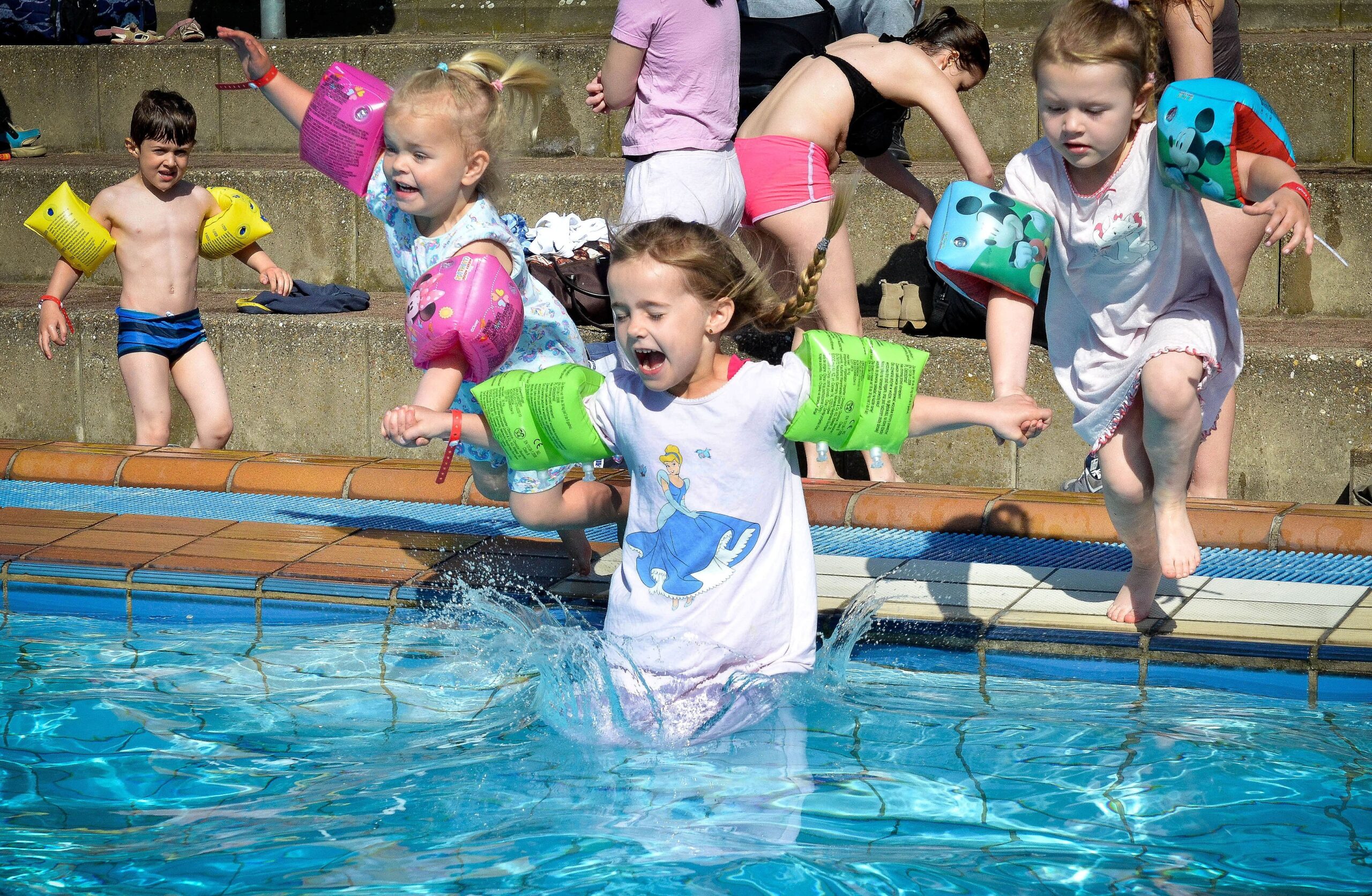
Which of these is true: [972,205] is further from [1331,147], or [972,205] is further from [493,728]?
[1331,147]

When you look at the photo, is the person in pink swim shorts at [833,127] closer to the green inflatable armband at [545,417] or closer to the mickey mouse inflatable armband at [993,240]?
the mickey mouse inflatable armband at [993,240]

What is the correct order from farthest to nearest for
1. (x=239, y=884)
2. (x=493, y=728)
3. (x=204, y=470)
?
(x=204, y=470) < (x=493, y=728) < (x=239, y=884)

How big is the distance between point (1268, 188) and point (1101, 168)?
1.72 feet

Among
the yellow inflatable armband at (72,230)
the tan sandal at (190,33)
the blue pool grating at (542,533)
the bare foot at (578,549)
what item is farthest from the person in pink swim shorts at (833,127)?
the tan sandal at (190,33)

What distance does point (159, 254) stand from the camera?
646cm

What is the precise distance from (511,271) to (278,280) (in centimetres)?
235

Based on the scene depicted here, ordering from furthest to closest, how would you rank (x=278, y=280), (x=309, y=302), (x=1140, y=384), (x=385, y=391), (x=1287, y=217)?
(x=309, y=302) → (x=385, y=391) → (x=278, y=280) → (x=1140, y=384) → (x=1287, y=217)

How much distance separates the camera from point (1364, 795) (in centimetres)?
311

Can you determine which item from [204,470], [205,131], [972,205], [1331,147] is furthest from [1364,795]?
[205,131]

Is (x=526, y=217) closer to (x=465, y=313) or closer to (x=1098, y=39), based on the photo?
(x=465, y=313)

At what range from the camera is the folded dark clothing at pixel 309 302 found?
7098mm

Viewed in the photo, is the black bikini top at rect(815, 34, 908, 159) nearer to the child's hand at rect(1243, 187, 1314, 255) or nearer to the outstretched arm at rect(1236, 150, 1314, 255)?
the outstretched arm at rect(1236, 150, 1314, 255)

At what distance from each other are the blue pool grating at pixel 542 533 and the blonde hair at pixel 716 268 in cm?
137

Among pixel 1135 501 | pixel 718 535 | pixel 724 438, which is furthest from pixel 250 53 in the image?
pixel 1135 501
